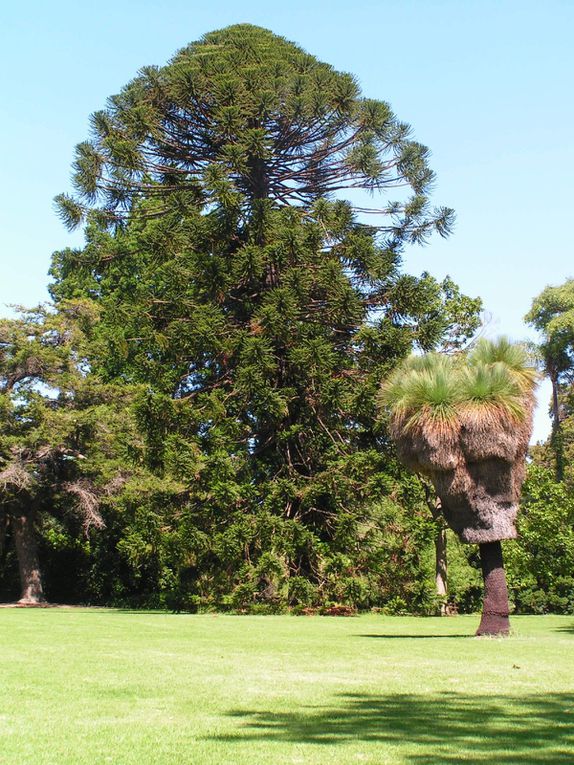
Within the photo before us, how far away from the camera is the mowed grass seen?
5.61m

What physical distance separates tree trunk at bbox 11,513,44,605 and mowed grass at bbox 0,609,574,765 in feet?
65.9

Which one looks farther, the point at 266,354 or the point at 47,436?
the point at 47,436

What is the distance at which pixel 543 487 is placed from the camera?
27750mm

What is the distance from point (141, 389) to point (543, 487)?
12.0 m

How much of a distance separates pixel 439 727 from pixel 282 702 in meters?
1.60

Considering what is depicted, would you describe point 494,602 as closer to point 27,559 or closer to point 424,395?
point 424,395

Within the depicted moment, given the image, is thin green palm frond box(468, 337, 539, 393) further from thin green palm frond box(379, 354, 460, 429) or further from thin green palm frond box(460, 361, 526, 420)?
thin green palm frond box(379, 354, 460, 429)

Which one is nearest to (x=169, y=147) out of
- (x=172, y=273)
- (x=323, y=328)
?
(x=172, y=273)

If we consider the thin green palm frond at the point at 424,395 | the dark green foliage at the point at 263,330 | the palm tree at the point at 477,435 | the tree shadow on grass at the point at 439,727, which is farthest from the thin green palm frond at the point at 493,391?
the dark green foliage at the point at 263,330

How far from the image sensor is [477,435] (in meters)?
15.0

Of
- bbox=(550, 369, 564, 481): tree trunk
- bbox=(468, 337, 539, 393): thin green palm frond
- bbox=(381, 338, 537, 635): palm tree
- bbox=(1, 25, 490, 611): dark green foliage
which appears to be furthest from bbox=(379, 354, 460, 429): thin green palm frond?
bbox=(550, 369, 564, 481): tree trunk

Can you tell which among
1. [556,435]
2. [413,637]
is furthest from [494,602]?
[556,435]

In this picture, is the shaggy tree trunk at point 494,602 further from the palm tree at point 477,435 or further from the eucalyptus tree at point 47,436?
the eucalyptus tree at point 47,436

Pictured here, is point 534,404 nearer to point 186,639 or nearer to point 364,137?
point 186,639
